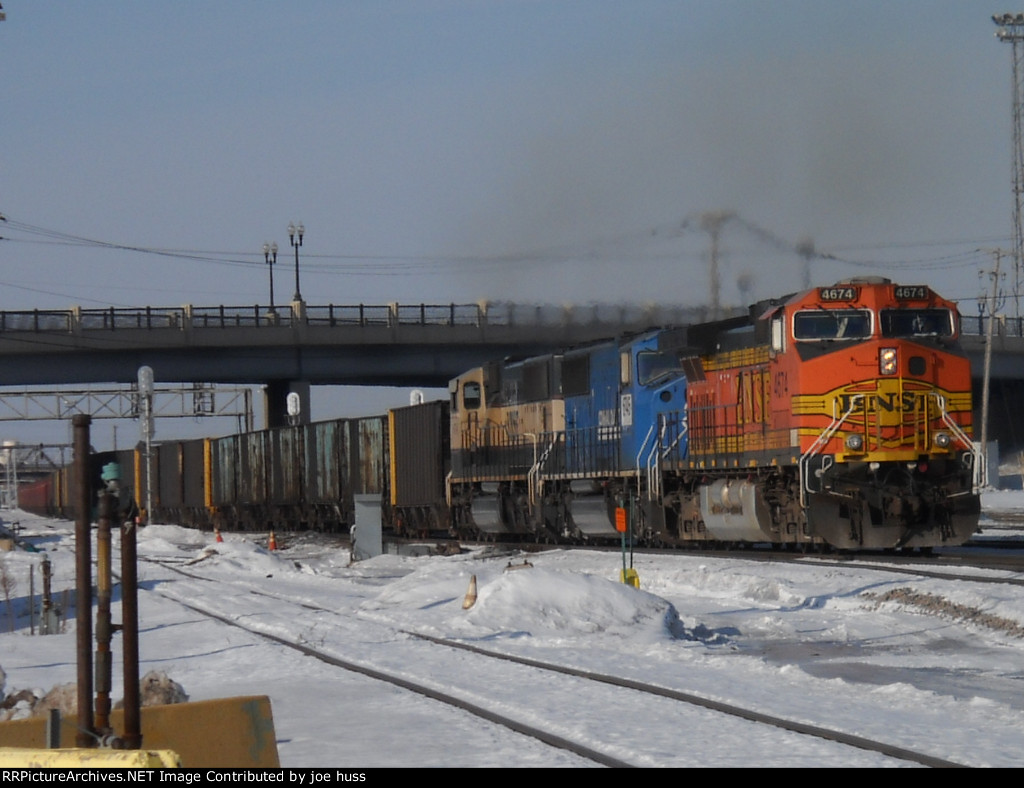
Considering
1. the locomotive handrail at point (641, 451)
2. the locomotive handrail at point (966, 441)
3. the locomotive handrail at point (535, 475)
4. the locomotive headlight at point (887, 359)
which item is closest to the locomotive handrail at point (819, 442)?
the locomotive headlight at point (887, 359)

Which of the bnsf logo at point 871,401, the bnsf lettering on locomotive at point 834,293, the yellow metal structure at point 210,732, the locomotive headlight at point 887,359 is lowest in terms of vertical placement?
the yellow metal structure at point 210,732

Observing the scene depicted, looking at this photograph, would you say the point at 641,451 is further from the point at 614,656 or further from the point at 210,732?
the point at 210,732

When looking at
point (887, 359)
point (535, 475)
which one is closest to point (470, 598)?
point (887, 359)

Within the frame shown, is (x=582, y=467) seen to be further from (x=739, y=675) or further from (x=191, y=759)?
(x=191, y=759)

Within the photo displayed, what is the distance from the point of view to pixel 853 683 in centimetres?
1093

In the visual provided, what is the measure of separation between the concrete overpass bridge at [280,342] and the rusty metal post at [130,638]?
43.1 m

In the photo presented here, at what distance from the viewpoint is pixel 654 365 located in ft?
80.6

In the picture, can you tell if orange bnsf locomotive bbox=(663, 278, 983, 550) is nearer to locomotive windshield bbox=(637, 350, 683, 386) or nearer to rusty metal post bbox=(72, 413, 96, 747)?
locomotive windshield bbox=(637, 350, 683, 386)

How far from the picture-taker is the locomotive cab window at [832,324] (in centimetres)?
1988

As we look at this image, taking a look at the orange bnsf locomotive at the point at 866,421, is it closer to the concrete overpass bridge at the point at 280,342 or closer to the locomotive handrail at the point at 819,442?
the locomotive handrail at the point at 819,442

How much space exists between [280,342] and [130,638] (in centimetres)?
4663

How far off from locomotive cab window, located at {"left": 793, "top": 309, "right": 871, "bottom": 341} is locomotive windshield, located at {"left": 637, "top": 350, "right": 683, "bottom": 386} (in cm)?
444

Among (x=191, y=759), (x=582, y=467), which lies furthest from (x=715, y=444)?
(x=191, y=759)
